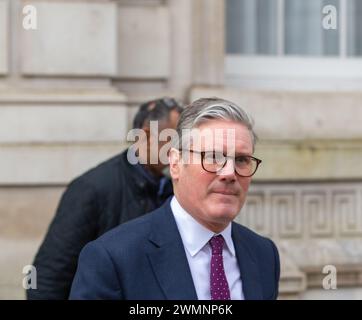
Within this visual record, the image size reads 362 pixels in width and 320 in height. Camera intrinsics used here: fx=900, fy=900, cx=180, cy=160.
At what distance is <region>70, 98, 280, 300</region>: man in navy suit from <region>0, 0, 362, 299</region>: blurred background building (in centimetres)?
353

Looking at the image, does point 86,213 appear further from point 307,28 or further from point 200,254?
point 307,28

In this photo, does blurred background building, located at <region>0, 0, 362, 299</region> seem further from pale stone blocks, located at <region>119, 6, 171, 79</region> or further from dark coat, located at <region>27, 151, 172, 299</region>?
dark coat, located at <region>27, 151, 172, 299</region>

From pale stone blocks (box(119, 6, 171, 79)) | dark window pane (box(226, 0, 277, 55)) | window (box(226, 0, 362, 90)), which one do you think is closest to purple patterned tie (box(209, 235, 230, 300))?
pale stone blocks (box(119, 6, 171, 79))

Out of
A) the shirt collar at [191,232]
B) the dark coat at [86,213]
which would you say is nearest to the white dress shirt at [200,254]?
the shirt collar at [191,232]

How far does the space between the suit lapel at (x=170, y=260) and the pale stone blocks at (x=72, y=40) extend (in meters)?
3.71

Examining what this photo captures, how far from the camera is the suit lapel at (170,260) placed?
263 centimetres

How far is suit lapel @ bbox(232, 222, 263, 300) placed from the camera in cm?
276

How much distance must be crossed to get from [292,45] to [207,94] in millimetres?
1027

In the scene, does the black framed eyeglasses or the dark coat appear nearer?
the black framed eyeglasses

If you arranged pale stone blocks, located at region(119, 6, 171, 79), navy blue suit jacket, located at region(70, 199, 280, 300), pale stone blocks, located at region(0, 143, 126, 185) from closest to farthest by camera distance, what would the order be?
navy blue suit jacket, located at region(70, 199, 280, 300) → pale stone blocks, located at region(0, 143, 126, 185) → pale stone blocks, located at region(119, 6, 171, 79)

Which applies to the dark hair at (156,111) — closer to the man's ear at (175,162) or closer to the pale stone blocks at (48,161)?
the pale stone blocks at (48,161)

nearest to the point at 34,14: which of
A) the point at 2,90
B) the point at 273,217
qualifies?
the point at 2,90

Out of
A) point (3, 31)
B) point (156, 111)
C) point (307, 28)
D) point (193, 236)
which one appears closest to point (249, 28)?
point (307, 28)
